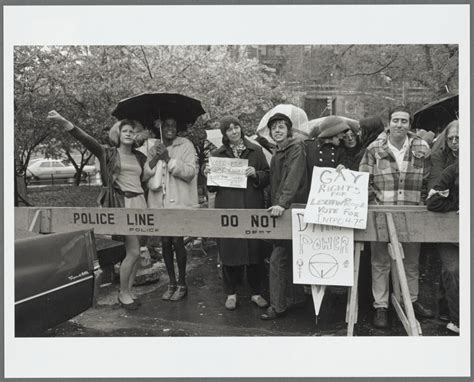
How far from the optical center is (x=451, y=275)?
4121 millimetres

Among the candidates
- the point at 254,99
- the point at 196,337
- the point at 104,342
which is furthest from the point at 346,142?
the point at 254,99

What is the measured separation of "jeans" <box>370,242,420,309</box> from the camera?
4379mm

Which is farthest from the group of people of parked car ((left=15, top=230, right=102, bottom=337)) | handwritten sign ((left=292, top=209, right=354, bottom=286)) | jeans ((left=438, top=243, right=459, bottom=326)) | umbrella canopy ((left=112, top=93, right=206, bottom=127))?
parked car ((left=15, top=230, right=102, bottom=337))

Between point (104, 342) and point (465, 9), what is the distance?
13.2 feet

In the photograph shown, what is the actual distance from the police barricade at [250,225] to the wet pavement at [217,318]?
37 cm

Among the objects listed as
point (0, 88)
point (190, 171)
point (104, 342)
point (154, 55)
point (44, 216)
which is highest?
point (154, 55)

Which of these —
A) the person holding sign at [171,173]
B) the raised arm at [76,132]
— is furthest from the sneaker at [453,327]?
the raised arm at [76,132]

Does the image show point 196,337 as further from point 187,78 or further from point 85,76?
point 187,78

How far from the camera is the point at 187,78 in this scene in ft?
27.5

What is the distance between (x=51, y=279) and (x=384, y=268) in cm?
270

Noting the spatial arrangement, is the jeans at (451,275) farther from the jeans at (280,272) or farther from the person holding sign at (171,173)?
the person holding sign at (171,173)

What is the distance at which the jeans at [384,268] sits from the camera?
4.38 meters

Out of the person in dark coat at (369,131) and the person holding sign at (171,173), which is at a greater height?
the person in dark coat at (369,131)

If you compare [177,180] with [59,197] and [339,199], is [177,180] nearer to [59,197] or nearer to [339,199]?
[339,199]
